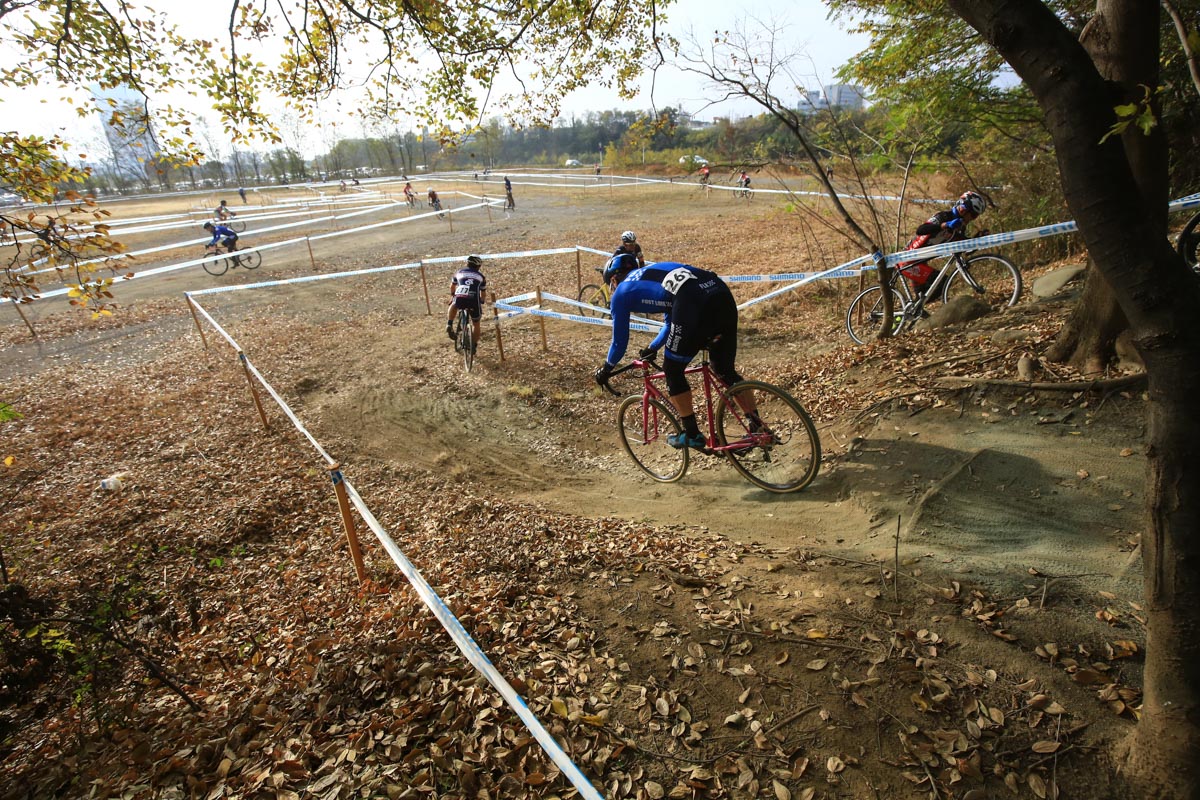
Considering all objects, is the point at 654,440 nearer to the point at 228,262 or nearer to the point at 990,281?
the point at 990,281

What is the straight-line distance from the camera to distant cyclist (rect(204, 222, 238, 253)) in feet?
62.4

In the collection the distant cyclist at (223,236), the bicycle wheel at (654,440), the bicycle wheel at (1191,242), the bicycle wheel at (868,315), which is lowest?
the bicycle wheel at (654,440)

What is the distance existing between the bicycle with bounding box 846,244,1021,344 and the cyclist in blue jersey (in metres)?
4.03

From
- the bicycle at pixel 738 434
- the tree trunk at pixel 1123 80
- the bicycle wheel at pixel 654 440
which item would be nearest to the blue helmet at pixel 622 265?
the bicycle at pixel 738 434

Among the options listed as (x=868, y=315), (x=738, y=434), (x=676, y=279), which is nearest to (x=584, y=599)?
(x=676, y=279)

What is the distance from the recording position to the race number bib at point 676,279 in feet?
16.6

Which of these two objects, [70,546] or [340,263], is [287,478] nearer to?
[70,546]

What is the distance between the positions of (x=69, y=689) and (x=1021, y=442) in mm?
7375

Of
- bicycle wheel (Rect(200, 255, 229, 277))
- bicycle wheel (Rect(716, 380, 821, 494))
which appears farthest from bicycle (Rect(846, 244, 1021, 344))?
bicycle wheel (Rect(200, 255, 229, 277))

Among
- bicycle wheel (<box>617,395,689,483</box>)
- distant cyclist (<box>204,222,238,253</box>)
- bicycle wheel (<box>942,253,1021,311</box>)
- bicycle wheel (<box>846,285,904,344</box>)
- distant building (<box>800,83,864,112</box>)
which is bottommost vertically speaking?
bicycle wheel (<box>617,395,689,483</box>)

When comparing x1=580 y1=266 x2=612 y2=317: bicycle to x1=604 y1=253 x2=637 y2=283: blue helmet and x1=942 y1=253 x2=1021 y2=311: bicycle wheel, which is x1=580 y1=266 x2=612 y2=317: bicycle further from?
x1=942 y1=253 x2=1021 y2=311: bicycle wheel

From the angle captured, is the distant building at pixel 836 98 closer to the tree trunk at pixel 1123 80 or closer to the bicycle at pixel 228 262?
the tree trunk at pixel 1123 80

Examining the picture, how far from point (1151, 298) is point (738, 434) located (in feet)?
16.8

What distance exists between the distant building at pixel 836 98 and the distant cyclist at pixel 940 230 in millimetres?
2478
